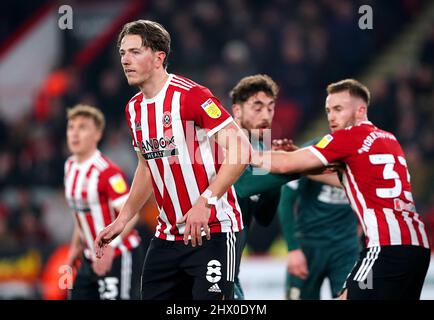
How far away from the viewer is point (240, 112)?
5.79m

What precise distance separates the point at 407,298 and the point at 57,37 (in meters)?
10.9

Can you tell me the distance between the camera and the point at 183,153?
4.55 m

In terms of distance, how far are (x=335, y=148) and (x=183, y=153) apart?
960 millimetres

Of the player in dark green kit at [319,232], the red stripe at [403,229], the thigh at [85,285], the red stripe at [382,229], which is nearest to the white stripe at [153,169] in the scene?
the red stripe at [382,229]

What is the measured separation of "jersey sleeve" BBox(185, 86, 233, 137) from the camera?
4.41 m

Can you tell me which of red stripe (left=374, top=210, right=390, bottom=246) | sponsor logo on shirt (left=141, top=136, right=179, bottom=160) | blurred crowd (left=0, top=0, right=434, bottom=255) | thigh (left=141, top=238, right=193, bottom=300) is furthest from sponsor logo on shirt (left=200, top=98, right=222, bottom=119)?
blurred crowd (left=0, top=0, right=434, bottom=255)

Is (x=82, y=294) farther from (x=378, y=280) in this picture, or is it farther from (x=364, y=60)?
(x=364, y=60)

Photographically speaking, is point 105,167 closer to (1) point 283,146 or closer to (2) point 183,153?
(1) point 283,146

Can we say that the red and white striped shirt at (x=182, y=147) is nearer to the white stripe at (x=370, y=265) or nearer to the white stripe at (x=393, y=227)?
the white stripe at (x=370, y=265)

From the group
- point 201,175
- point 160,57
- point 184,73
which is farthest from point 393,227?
point 184,73

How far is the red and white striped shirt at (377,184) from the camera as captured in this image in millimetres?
4777

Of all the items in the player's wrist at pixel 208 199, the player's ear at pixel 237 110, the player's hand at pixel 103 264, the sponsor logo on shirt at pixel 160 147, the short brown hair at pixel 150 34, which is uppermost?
the short brown hair at pixel 150 34

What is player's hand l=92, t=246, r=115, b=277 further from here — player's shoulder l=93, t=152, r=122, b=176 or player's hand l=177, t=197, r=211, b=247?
player's hand l=177, t=197, r=211, b=247

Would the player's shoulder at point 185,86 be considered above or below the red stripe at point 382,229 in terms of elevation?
above
